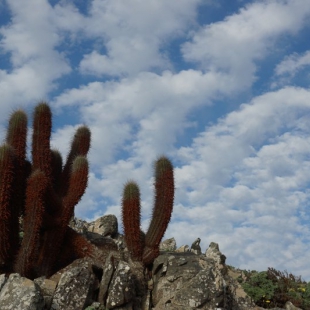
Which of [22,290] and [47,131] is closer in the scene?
[22,290]

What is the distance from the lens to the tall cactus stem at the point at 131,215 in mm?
16375

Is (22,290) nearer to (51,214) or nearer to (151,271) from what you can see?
(51,214)

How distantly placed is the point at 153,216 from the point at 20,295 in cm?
513

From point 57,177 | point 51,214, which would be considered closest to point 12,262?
point 51,214

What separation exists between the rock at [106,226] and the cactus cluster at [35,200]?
461 cm

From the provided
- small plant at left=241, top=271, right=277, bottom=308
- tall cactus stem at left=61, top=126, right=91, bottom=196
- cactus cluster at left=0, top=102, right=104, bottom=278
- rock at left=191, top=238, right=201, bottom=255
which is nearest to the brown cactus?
cactus cluster at left=0, top=102, right=104, bottom=278

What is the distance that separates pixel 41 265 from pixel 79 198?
2.46m

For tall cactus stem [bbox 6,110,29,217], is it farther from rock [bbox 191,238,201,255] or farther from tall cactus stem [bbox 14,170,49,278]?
rock [bbox 191,238,201,255]

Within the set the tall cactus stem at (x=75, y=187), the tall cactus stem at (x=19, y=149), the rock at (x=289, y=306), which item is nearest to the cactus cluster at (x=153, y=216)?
the tall cactus stem at (x=75, y=187)

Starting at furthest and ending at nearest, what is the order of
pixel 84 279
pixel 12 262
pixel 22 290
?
pixel 12 262
pixel 84 279
pixel 22 290

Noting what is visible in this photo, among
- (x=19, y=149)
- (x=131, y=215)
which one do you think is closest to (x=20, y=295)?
(x=131, y=215)

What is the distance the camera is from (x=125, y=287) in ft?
49.3

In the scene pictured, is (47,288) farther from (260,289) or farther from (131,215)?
(260,289)

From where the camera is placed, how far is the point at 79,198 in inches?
650
